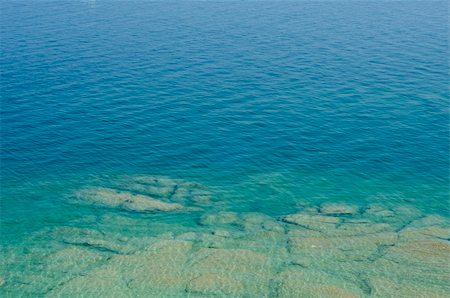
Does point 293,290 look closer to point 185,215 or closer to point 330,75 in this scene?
point 185,215

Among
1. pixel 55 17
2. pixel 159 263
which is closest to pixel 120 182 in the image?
pixel 159 263

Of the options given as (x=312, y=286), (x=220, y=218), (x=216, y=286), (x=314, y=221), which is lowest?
(x=312, y=286)

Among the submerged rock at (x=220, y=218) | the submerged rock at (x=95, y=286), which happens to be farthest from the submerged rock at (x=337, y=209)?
the submerged rock at (x=95, y=286)

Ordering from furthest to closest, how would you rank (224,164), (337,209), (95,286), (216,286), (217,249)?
(224,164), (337,209), (217,249), (95,286), (216,286)

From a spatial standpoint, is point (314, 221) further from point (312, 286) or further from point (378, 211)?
point (312, 286)

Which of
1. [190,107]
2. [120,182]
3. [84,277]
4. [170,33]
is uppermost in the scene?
[170,33]

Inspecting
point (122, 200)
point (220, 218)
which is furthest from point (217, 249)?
point (122, 200)
